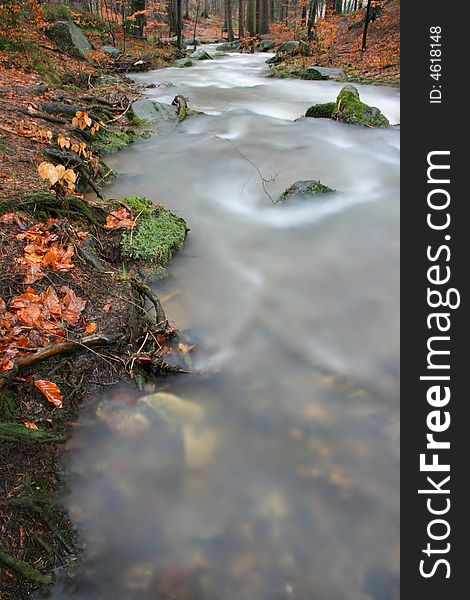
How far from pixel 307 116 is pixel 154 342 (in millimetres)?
7719

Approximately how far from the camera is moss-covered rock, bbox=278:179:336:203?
596cm

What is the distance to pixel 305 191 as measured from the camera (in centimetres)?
597

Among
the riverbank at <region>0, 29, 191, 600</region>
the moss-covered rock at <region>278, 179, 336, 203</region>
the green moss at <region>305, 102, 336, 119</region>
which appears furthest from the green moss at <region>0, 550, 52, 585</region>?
the green moss at <region>305, 102, 336, 119</region>

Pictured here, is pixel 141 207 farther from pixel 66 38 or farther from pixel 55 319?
pixel 66 38

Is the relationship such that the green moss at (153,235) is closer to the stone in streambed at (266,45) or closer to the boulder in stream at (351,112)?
the boulder in stream at (351,112)

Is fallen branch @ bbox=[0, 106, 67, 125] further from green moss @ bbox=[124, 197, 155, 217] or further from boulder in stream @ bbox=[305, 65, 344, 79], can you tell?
boulder in stream @ bbox=[305, 65, 344, 79]

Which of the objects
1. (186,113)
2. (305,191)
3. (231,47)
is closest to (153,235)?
(305,191)

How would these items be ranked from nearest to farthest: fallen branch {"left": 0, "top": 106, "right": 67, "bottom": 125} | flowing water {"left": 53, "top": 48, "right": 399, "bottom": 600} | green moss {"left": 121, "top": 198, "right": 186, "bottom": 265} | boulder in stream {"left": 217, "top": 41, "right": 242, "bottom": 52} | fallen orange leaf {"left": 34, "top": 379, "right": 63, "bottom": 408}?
flowing water {"left": 53, "top": 48, "right": 399, "bottom": 600} → fallen orange leaf {"left": 34, "top": 379, "right": 63, "bottom": 408} → green moss {"left": 121, "top": 198, "right": 186, "bottom": 265} → fallen branch {"left": 0, "top": 106, "right": 67, "bottom": 125} → boulder in stream {"left": 217, "top": 41, "right": 242, "bottom": 52}

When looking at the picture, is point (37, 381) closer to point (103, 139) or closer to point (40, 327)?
point (40, 327)

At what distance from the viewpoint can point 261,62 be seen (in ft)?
61.8

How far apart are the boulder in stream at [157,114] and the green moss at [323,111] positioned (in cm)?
291

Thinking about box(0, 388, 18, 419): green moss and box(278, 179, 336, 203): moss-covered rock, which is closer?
box(0, 388, 18, 419): green moss

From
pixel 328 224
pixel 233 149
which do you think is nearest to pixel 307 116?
pixel 233 149

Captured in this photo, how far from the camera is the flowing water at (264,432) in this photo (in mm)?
2400
